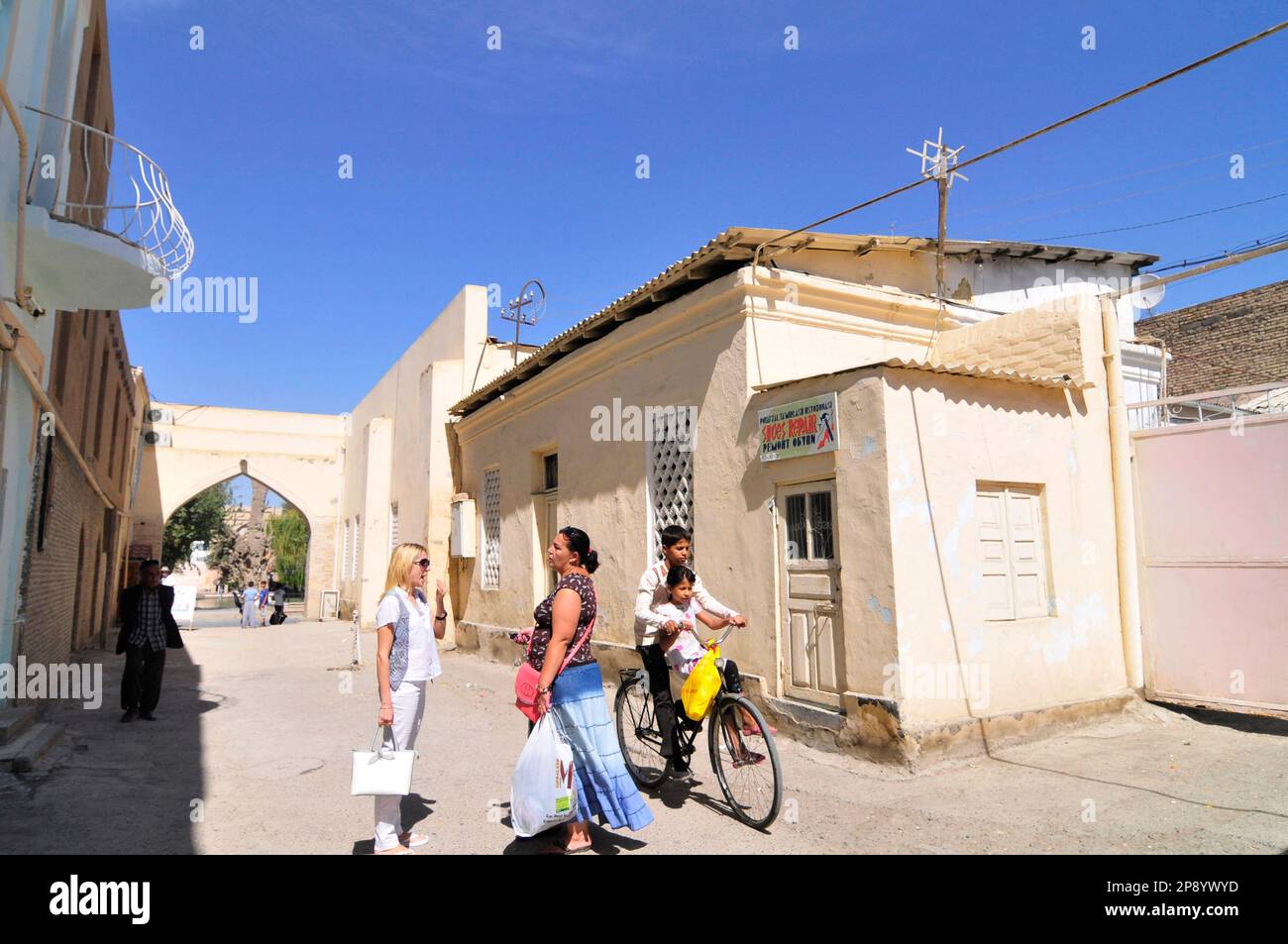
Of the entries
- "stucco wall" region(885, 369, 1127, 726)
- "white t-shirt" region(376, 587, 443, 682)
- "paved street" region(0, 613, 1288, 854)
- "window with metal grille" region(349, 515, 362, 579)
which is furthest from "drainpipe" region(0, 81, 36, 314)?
"window with metal grille" region(349, 515, 362, 579)

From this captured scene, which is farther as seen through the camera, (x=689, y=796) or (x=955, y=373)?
(x=955, y=373)

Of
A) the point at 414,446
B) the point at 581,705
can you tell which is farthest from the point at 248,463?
the point at 581,705

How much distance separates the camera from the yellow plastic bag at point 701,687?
14.4 ft

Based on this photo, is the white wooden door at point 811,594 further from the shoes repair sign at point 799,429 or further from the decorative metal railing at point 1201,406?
the decorative metal railing at point 1201,406

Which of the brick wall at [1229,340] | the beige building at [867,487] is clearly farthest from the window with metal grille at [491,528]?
the brick wall at [1229,340]

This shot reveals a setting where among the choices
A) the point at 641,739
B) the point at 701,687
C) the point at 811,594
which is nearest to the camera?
the point at 701,687

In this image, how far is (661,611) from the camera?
15.4 ft

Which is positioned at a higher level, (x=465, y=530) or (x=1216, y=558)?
(x=465, y=530)

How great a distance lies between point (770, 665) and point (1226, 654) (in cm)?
359

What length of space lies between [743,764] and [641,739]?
84 cm

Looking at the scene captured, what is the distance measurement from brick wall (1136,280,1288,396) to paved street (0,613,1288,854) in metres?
13.4

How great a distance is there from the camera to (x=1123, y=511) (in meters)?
6.95

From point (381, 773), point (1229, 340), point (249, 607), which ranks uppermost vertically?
point (1229, 340)

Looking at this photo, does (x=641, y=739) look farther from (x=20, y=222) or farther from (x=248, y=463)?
(x=248, y=463)
